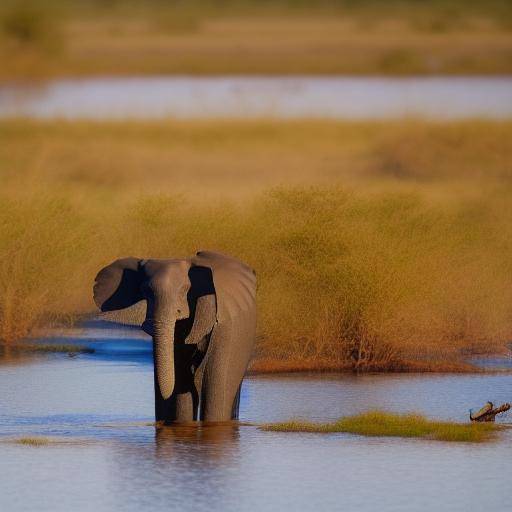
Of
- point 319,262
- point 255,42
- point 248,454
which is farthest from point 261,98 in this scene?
point 248,454

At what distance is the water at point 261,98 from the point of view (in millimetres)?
42500

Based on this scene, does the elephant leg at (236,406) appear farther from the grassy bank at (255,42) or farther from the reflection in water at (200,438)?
the grassy bank at (255,42)

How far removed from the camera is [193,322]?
47.3ft

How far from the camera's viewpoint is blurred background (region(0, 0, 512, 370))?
1823 centimetres

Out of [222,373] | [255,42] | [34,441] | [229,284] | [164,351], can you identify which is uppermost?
[255,42]

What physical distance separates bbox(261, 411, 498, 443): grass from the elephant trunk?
108cm

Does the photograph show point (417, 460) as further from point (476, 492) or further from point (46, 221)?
point (46, 221)

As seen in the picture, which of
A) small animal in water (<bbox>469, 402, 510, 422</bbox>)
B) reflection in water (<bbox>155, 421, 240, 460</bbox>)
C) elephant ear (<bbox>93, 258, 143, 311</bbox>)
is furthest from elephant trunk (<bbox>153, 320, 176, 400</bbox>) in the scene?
small animal in water (<bbox>469, 402, 510, 422</bbox>)

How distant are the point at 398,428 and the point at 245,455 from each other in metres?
1.53

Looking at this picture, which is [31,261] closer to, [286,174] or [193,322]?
[193,322]

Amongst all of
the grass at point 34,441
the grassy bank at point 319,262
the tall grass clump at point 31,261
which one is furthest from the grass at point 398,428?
the tall grass clump at point 31,261

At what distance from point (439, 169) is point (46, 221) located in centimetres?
1572

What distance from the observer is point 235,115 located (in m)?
42.1

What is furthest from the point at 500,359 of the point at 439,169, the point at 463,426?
the point at 439,169
